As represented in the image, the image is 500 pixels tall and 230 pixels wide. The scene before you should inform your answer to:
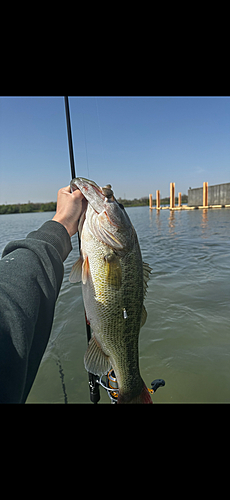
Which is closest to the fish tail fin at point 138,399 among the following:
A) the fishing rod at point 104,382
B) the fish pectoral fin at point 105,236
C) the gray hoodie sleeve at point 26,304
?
the fishing rod at point 104,382

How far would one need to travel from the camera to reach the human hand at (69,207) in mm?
1951

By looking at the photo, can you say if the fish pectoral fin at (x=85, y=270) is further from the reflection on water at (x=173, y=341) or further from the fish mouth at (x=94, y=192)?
→ the reflection on water at (x=173, y=341)

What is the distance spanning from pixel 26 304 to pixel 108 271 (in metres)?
0.63

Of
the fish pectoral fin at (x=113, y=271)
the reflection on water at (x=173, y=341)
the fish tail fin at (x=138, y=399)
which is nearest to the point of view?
the fish pectoral fin at (x=113, y=271)

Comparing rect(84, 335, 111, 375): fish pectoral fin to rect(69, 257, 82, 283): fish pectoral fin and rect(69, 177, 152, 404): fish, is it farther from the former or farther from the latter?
rect(69, 257, 82, 283): fish pectoral fin

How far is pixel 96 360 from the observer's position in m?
1.81

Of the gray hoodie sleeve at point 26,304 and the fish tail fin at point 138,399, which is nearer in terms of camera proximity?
the gray hoodie sleeve at point 26,304

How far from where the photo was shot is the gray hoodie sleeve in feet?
3.35
